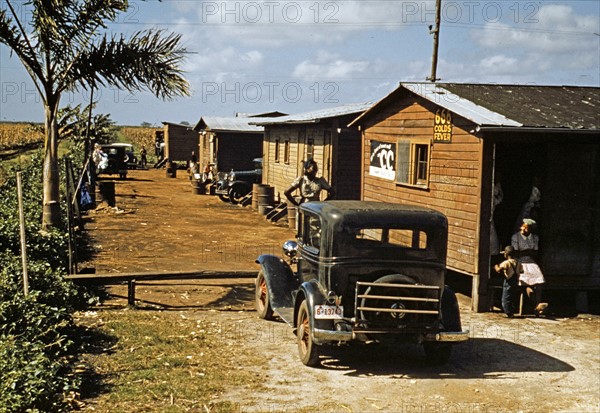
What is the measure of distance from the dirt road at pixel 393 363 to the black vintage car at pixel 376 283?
46 centimetres

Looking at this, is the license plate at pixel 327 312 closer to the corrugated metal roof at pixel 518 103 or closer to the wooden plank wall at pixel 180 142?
the corrugated metal roof at pixel 518 103

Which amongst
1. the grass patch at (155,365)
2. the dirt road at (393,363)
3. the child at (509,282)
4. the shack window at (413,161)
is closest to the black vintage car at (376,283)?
the dirt road at (393,363)

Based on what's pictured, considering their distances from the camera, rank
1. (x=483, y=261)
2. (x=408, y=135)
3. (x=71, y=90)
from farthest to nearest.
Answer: (x=408, y=135)
(x=71, y=90)
(x=483, y=261)

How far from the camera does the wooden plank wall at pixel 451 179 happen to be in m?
12.0

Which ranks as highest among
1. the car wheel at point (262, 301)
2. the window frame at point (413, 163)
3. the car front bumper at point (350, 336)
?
the window frame at point (413, 163)

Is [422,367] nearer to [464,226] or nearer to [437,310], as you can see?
[437,310]

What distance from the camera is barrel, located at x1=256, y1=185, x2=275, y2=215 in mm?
24453

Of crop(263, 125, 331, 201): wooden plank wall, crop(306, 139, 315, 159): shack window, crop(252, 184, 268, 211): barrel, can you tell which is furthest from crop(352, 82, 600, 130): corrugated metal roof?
crop(252, 184, 268, 211): barrel

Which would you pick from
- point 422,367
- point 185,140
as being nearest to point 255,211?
point 422,367

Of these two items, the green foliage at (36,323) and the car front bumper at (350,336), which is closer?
the green foliage at (36,323)

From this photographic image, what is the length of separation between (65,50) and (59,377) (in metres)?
7.61

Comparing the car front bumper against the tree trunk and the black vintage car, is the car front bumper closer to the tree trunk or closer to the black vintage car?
the black vintage car

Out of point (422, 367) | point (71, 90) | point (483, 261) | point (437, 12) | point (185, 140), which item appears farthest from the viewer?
point (185, 140)

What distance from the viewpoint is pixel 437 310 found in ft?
25.8
